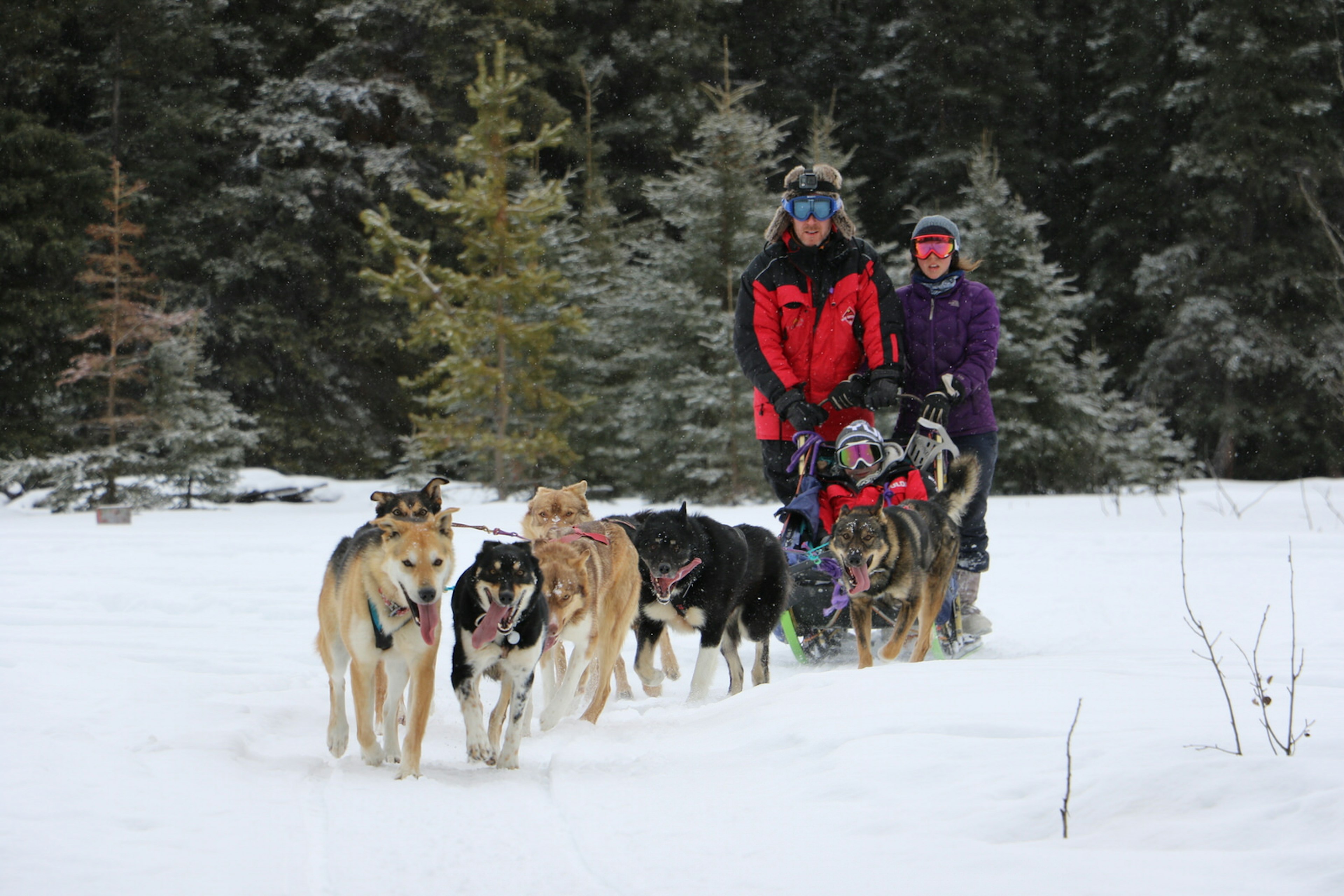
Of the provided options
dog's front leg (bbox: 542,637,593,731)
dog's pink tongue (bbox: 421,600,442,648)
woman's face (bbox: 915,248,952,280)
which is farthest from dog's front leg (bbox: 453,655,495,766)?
woman's face (bbox: 915,248,952,280)

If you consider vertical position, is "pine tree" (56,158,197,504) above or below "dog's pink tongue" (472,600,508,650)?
above

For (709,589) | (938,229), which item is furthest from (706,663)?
(938,229)

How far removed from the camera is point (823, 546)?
5887mm

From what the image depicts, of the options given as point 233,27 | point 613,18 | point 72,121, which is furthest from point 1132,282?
point 72,121

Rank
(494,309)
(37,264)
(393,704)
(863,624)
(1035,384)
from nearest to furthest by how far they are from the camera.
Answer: (393,704) < (863,624) < (494,309) < (1035,384) < (37,264)

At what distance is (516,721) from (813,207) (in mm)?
3209

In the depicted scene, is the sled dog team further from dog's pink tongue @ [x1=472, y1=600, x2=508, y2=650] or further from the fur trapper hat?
the fur trapper hat

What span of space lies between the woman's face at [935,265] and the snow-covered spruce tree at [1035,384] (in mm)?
11056

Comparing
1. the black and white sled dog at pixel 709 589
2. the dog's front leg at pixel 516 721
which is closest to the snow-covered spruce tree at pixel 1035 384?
the black and white sled dog at pixel 709 589

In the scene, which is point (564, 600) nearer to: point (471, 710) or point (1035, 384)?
point (471, 710)

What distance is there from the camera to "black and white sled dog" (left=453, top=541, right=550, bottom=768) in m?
3.90

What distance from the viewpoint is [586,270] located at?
18.9 metres

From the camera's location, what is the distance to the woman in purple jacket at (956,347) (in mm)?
6070

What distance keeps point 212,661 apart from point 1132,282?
Result: 2506cm
